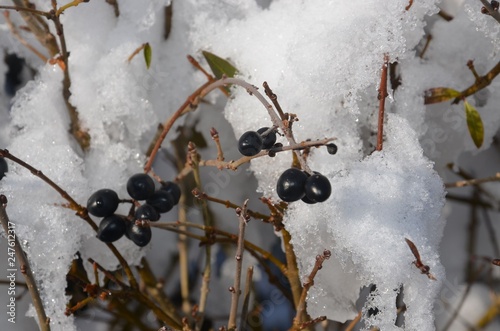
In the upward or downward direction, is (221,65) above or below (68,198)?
above

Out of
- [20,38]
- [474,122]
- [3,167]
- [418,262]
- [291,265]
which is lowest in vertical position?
[418,262]

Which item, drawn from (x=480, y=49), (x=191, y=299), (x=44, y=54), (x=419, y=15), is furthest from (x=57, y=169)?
(x=480, y=49)

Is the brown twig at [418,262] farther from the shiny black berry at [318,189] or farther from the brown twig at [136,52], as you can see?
the brown twig at [136,52]

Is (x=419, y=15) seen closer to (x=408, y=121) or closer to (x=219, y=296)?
(x=408, y=121)

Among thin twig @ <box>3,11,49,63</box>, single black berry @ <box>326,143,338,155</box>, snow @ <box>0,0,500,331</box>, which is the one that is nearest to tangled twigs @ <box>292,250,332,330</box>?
snow @ <box>0,0,500,331</box>

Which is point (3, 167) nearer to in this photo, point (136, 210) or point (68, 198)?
point (68, 198)

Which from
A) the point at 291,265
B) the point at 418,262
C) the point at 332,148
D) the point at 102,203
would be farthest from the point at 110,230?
the point at 418,262
